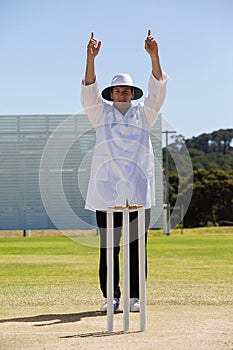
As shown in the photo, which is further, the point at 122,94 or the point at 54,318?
the point at 122,94

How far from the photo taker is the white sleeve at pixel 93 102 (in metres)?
7.96

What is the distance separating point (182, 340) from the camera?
6.27m

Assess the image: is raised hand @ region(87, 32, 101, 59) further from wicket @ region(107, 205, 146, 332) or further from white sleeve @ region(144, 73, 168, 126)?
wicket @ region(107, 205, 146, 332)

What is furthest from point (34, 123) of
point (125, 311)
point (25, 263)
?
point (125, 311)

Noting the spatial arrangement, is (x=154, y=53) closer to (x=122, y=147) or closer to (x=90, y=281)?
(x=122, y=147)

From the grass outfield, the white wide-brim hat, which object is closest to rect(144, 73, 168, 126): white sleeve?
the white wide-brim hat

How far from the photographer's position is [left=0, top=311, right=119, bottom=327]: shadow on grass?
294 inches

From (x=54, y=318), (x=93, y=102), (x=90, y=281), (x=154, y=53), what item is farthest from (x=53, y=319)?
(x=90, y=281)

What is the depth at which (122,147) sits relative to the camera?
7.84 metres

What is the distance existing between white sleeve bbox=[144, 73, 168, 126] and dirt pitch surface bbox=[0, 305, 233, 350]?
6.39 ft

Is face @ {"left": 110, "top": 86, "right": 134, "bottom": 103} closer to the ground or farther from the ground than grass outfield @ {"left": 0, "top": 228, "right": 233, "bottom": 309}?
farther from the ground

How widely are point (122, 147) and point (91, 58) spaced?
2.90ft

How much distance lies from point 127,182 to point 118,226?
522 millimetres

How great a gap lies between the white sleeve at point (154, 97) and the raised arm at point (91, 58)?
574 millimetres
